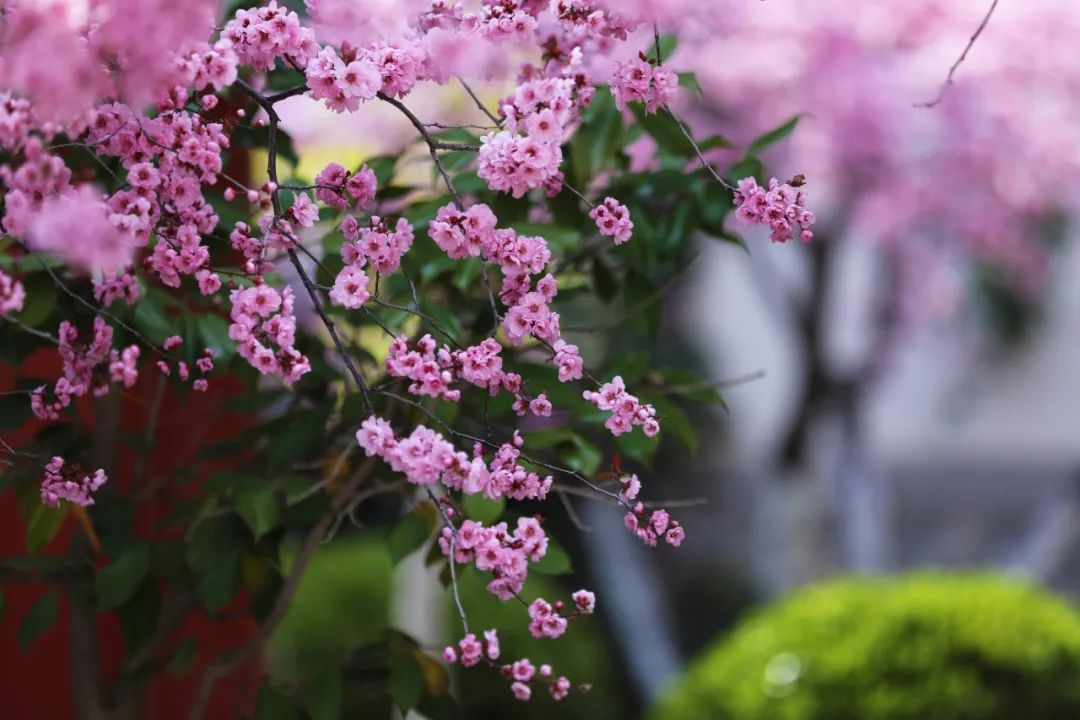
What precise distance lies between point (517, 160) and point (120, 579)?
87cm

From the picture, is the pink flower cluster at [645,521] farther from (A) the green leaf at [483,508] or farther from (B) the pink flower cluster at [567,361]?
(A) the green leaf at [483,508]

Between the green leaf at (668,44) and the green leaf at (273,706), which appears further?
the green leaf at (668,44)

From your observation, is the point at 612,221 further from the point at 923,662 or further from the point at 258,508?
the point at 923,662

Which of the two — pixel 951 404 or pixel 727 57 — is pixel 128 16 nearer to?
pixel 727 57

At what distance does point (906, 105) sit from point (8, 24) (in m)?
5.74

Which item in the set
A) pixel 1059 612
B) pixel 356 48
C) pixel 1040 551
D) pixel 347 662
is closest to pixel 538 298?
pixel 356 48

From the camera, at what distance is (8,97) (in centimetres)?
101

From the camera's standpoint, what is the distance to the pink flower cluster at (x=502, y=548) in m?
1.19

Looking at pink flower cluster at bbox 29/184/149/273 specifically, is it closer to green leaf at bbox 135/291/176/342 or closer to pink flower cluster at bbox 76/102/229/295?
pink flower cluster at bbox 76/102/229/295

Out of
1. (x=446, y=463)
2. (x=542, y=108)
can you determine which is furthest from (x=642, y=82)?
(x=446, y=463)

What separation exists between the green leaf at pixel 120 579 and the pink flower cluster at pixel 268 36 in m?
0.74

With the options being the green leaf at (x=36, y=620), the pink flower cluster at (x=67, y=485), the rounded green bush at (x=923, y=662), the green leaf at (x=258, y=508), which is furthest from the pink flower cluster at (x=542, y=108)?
the rounded green bush at (x=923, y=662)

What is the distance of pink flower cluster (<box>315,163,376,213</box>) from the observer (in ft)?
4.17

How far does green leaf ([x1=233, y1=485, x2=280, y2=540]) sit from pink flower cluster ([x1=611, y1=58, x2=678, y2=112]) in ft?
2.32
